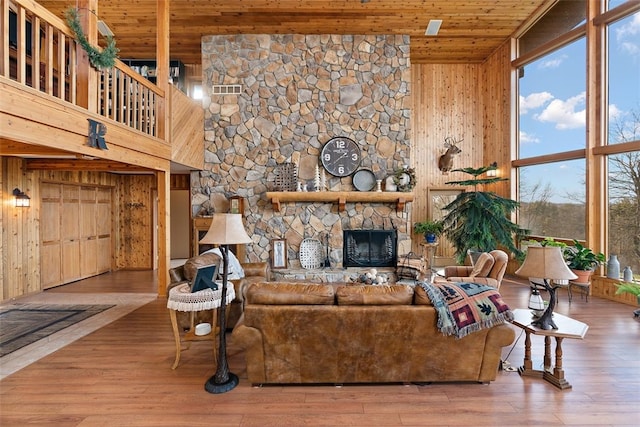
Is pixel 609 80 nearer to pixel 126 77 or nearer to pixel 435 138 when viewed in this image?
pixel 435 138

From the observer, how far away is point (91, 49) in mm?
3484

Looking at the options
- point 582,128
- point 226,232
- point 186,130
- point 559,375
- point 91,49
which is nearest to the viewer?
point 559,375

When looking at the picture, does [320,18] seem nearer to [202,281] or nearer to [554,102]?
[554,102]

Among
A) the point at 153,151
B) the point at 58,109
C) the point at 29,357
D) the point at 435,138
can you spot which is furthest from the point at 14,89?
the point at 435,138

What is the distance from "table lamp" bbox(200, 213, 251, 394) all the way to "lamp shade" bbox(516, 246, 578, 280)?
7.52 ft

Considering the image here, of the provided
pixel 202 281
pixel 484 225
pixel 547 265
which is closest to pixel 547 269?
pixel 547 265

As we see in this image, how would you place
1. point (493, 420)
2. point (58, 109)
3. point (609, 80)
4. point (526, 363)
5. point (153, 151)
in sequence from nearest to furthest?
1. point (493, 420)
2. point (526, 363)
3. point (58, 109)
4. point (153, 151)
5. point (609, 80)

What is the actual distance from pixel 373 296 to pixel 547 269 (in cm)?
139

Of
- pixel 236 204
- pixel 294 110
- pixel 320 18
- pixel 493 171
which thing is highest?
pixel 320 18

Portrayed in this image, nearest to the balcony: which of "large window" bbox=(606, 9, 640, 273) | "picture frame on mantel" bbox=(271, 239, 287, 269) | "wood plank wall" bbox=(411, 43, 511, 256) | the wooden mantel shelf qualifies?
the wooden mantel shelf

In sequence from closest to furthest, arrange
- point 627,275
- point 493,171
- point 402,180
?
point 627,275 → point 402,180 → point 493,171

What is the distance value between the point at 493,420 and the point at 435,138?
6578 millimetres

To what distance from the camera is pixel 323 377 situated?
254 cm

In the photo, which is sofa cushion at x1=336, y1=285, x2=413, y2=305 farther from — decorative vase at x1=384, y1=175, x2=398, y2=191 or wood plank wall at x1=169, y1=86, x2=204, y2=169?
wood plank wall at x1=169, y1=86, x2=204, y2=169
